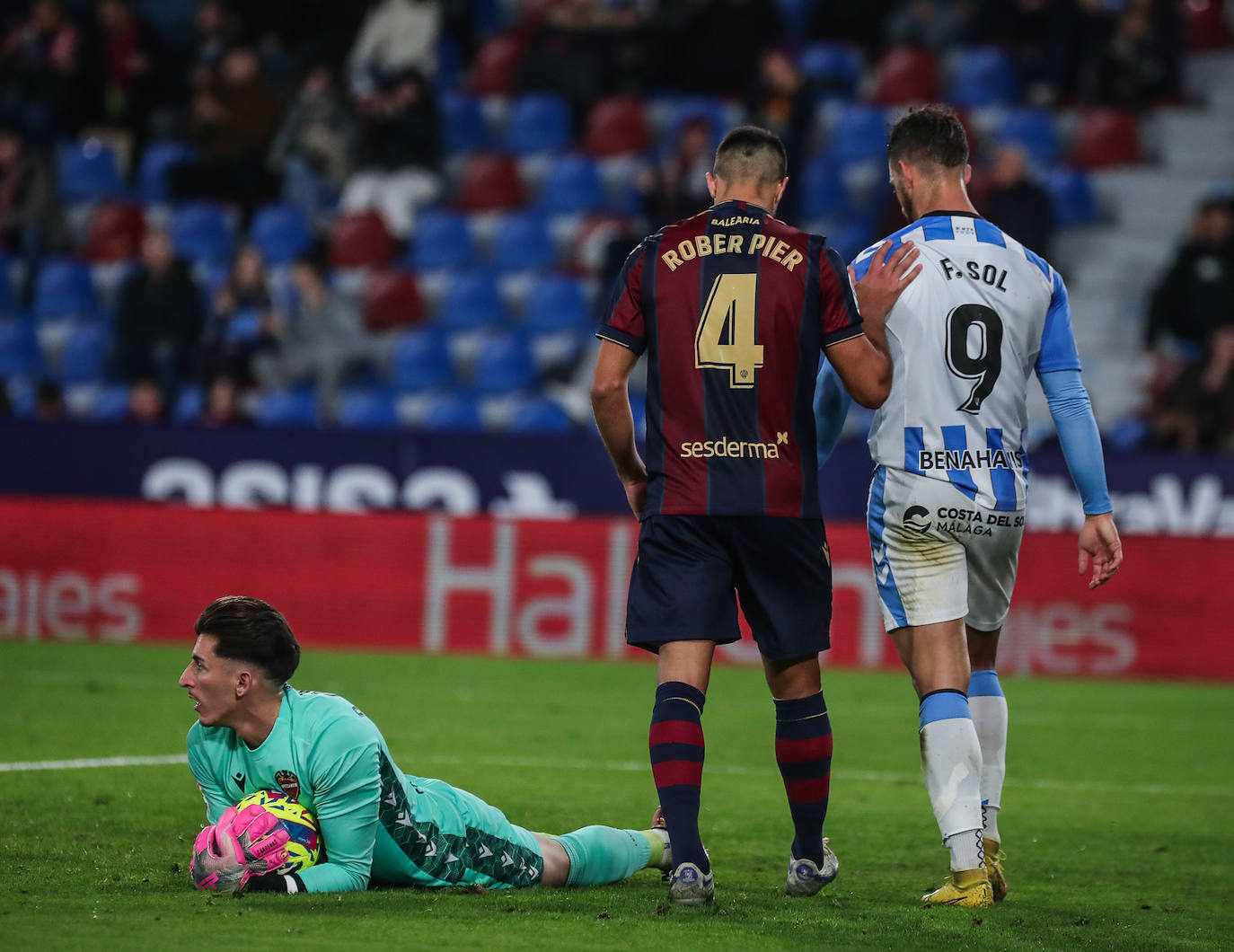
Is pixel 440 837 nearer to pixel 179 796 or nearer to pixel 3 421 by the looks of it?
pixel 179 796

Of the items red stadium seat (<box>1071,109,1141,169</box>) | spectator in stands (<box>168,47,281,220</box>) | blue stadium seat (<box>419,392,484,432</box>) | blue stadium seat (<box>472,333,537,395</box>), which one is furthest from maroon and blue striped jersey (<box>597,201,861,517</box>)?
spectator in stands (<box>168,47,281,220</box>)

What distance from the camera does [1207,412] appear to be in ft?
47.0

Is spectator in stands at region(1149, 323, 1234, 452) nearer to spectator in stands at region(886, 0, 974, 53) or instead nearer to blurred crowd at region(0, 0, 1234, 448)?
blurred crowd at region(0, 0, 1234, 448)

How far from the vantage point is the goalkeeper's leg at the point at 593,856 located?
5.46 m

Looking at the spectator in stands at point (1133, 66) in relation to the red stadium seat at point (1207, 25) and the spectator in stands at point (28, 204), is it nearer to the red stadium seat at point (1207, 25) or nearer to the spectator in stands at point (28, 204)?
the red stadium seat at point (1207, 25)

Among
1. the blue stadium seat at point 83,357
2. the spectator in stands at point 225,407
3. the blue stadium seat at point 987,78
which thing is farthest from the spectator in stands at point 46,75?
the blue stadium seat at point 987,78

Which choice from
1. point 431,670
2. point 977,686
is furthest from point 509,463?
point 977,686

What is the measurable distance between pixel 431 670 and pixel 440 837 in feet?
24.2

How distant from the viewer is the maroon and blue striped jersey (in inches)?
208

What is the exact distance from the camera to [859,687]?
12.2 meters

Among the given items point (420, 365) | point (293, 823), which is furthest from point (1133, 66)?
point (293, 823)

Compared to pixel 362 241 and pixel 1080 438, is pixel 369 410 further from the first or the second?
pixel 1080 438

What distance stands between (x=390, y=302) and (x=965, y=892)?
13264mm

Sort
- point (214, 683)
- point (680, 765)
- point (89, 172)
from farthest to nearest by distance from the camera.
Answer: point (89, 172) → point (680, 765) → point (214, 683)
